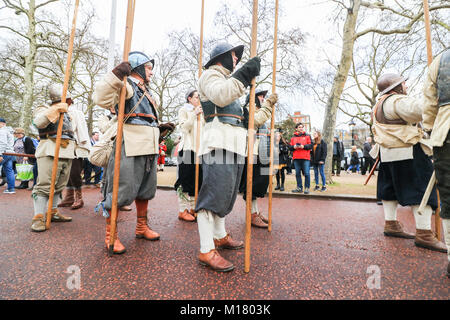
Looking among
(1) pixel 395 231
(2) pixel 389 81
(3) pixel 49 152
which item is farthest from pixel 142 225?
(2) pixel 389 81

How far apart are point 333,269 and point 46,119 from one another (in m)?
3.91

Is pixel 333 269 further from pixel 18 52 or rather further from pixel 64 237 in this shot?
pixel 18 52

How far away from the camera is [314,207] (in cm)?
530

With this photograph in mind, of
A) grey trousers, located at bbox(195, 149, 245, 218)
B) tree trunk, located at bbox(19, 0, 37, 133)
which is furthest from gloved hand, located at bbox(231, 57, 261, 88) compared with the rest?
tree trunk, located at bbox(19, 0, 37, 133)

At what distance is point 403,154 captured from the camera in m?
2.97

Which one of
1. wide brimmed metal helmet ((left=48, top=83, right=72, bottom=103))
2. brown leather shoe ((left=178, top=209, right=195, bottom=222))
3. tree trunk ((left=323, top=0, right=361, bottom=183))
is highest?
tree trunk ((left=323, top=0, right=361, bottom=183))

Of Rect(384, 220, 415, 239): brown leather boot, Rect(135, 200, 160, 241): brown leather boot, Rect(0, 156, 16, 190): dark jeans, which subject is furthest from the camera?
Rect(0, 156, 16, 190): dark jeans

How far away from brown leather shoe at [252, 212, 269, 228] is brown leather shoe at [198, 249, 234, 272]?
4.93 feet

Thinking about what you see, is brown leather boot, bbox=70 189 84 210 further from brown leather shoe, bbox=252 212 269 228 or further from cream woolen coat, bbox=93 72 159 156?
brown leather shoe, bbox=252 212 269 228

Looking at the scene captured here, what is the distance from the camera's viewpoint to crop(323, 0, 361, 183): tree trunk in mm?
8656

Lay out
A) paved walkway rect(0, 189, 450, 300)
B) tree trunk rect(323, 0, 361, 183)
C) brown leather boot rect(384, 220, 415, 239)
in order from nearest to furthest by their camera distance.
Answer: paved walkway rect(0, 189, 450, 300)
brown leather boot rect(384, 220, 415, 239)
tree trunk rect(323, 0, 361, 183)

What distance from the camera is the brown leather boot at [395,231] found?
3.19 metres
